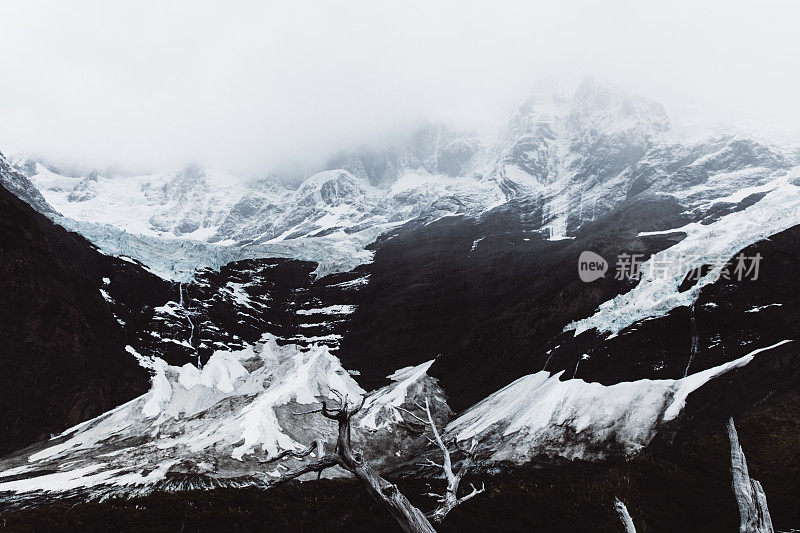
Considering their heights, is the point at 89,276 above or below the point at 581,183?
above

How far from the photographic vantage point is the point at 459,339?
8244 centimetres

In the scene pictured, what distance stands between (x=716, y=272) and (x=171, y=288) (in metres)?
105

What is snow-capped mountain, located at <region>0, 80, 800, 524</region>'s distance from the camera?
45219 millimetres

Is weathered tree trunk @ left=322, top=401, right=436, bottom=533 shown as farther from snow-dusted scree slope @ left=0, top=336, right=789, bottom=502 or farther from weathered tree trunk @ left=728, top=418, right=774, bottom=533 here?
snow-dusted scree slope @ left=0, top=336, right=789, bottom=502

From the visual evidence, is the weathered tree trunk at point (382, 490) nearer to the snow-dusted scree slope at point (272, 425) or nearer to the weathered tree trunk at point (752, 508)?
the weathered tree trunk at point (752, 508)

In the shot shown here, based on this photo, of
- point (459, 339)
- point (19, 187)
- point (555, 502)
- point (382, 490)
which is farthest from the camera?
point (19, 187)

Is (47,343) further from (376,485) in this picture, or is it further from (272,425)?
(376,485)

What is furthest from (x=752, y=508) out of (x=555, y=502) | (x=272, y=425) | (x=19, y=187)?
(x=19, y=187)

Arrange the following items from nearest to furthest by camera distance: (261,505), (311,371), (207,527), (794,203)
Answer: (207,527)
(261,505)
(794,203)
(311,371)

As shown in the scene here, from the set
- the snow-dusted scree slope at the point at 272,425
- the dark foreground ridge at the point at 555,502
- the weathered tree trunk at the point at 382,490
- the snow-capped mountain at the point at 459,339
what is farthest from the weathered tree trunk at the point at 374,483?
the snow-dusted scree slope at the point at 272,425

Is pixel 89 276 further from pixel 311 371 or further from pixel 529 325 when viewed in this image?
pixel 529 325

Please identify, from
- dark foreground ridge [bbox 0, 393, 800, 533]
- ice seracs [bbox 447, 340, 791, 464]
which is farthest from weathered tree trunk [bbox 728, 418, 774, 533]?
ice seracs [bbox 447, 340, 791, 464]

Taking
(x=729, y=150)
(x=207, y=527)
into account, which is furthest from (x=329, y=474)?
(x=729, y=150)

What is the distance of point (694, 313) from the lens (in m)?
53.4
